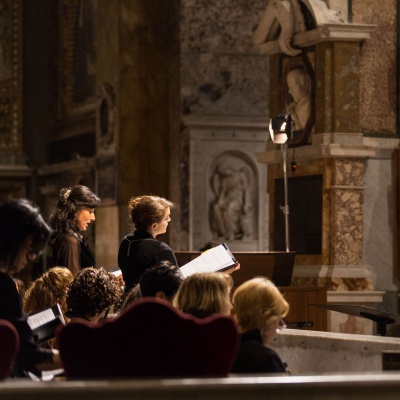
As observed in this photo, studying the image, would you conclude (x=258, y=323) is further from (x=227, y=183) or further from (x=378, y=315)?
(x=227, y=183)

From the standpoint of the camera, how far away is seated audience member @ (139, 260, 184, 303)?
639 cm

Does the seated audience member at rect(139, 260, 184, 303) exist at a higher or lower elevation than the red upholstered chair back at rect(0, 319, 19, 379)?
higher

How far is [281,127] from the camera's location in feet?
40.9

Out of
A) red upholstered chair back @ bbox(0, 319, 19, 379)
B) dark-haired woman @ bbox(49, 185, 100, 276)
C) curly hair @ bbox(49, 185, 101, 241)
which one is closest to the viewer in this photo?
red upholstered chair back @ bbox(0, 319, 19, 379)

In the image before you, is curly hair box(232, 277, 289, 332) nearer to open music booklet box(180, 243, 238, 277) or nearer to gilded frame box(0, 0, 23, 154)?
open music booklet box(180, 243, 238, 277)

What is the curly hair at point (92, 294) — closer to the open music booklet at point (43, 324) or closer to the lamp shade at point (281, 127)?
the open music booklet at point (43, 324)

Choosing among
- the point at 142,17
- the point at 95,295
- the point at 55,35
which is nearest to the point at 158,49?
the point at 142,17

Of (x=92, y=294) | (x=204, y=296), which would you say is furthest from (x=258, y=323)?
(x=92, y=294)

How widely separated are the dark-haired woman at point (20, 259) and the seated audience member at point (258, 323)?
2.36ft

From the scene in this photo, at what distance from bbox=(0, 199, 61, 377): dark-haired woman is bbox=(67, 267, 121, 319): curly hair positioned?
1181mm

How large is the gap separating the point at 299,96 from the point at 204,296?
8.31 meters

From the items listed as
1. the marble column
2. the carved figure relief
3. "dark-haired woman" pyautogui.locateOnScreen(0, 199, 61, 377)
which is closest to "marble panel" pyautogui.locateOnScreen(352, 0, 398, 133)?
the marble column

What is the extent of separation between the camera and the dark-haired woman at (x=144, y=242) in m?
7.92

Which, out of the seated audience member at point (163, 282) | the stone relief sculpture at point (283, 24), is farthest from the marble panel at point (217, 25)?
the seated audience member at point (163, 282)
